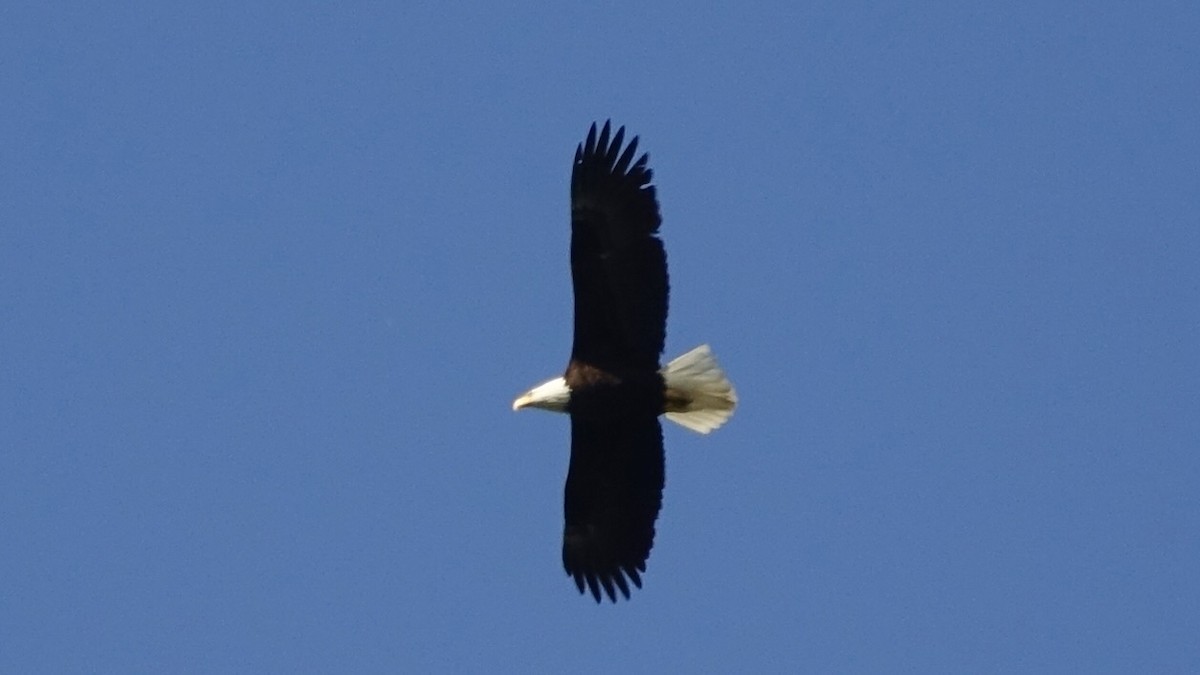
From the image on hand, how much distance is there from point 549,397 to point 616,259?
924mm

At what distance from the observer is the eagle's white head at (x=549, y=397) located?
1595cm

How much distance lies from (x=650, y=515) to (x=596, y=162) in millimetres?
2077

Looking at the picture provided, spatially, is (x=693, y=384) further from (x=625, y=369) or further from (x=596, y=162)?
(x=596, y=162)

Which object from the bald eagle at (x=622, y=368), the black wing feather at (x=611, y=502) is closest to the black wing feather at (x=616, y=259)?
the bald eagle at (x=622, y=368)

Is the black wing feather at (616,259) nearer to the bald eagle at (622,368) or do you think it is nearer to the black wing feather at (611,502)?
the bald eagle at (622,368)

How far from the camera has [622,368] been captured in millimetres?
15797

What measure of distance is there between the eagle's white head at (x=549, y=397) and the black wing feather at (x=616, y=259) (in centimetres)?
23

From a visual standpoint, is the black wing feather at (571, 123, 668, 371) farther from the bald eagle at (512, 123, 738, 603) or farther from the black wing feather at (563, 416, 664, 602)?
the black wing feather at (563, 416, 664, 602)

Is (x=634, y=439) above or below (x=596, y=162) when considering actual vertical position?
below

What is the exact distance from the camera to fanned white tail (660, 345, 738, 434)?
15781 millimetres

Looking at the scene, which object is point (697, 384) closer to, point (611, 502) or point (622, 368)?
point (622, 368)

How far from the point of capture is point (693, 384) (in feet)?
51.9

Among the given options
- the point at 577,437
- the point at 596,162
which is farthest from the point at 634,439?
the point at 596,162

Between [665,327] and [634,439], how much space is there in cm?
74
